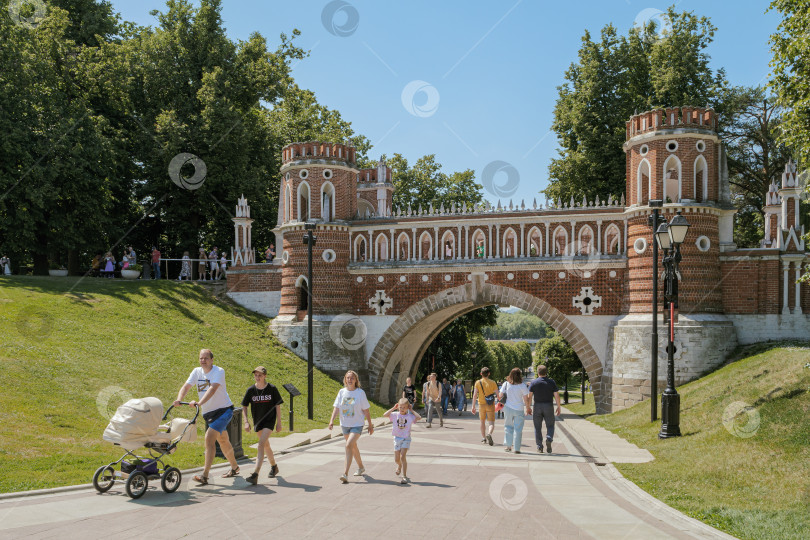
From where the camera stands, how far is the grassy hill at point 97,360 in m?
11.7

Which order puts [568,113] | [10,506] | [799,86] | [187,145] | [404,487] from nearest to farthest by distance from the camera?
1. [10,506]
2. [404,487]
3. [799,86]
4. [187,145]
5. [568,113]

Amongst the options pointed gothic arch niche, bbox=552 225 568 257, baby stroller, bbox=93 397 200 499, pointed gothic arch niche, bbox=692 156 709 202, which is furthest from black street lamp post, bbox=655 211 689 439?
baby stroller, bbox=93 397 200 499

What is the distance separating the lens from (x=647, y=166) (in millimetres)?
23344

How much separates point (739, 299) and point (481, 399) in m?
11.7

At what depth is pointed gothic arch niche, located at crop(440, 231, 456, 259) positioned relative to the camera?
26.6m

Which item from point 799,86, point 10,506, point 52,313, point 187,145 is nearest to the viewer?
point 10,506

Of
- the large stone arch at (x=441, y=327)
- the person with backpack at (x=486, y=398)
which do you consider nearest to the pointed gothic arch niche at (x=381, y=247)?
the large stone arch at (x=441, y=327)

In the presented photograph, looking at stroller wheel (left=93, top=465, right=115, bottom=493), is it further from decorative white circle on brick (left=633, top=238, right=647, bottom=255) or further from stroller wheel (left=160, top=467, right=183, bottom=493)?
decorative white circle on brick (left=633, top=238, right=647, bottom=255)

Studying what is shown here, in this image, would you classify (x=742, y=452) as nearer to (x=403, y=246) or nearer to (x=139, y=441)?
(x=139, y=441)

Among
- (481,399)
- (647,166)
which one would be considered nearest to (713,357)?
(647,166)

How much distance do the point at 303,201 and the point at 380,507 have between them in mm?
20786

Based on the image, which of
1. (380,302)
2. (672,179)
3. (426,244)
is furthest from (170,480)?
(672,179)

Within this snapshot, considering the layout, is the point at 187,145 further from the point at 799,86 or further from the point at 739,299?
the point at 799,86

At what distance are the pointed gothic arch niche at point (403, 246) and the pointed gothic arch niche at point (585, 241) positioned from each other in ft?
21.5
